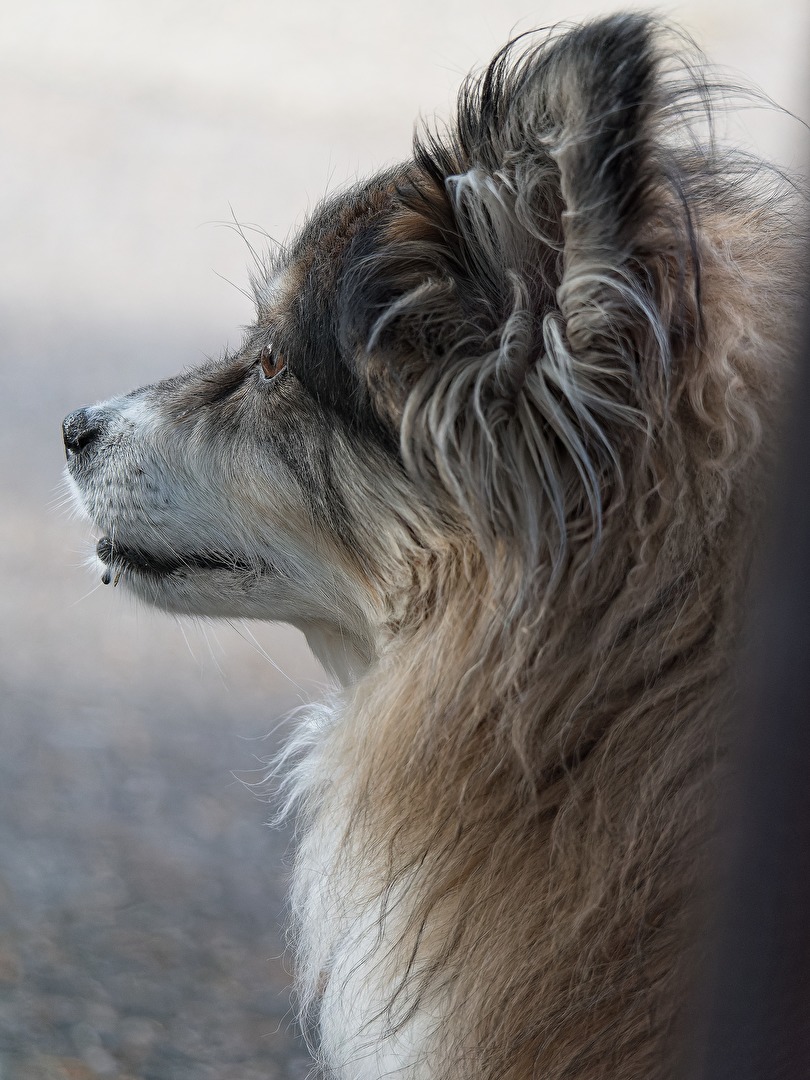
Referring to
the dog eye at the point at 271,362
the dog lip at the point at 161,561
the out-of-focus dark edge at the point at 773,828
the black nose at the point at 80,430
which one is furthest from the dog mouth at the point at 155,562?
the out-of-focus dark edge at the point at 773,828

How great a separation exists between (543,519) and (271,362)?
672mm

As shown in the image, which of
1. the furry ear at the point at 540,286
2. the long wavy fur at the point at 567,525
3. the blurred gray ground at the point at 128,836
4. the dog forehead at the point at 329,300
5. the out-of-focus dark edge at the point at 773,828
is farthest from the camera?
the blurred gray ground at the point at 128,836

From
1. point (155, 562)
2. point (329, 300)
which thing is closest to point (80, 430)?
point (155, 562)

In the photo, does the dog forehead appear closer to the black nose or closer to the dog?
the dog

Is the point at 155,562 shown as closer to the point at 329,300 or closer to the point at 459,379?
the point at 329,300

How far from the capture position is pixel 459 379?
1.42m

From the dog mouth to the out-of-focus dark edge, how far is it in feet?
3.76

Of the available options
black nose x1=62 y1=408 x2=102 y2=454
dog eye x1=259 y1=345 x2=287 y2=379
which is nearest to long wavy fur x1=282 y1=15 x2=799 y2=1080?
dog eye x1=259 y1=345 x2=287 y2=379

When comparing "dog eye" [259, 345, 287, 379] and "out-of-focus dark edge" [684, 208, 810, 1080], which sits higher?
"dog eye" [259, 345, 287, 379]

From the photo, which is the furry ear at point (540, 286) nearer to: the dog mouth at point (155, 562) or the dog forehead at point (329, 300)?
the dog forehead at point (329, 300)

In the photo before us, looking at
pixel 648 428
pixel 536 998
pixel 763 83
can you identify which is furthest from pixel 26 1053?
pixel 763 83

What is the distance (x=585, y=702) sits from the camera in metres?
1.37

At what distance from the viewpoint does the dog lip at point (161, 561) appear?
1.90m

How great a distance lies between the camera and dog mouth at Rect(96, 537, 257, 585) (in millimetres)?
1899
